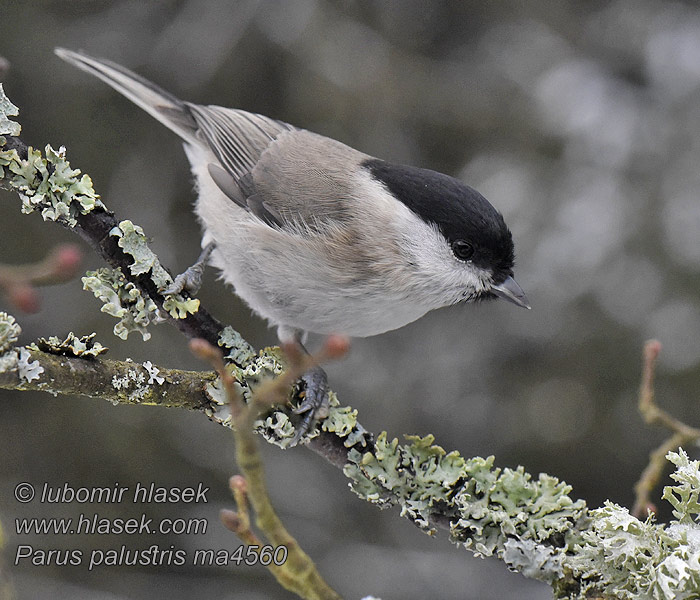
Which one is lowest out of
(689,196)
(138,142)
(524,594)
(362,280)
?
(524,594)

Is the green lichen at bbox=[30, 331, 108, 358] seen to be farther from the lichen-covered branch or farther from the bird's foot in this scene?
the bird's foot

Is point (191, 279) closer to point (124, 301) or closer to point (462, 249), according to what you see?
point (124, 301)

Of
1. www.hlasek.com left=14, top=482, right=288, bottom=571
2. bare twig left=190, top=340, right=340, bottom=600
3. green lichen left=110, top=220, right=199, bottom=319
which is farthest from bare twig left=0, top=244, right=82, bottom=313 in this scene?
www.hlasek.com left=14, top=482, right=288, bottom=571

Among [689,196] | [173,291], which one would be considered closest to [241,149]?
[173,291]

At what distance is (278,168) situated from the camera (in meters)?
2.45

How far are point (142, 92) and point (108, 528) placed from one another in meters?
1.62

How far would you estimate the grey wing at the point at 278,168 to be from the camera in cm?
226

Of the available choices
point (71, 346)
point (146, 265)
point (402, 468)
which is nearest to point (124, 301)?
point (146, 265)

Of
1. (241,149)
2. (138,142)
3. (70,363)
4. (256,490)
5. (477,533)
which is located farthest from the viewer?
(138,142)

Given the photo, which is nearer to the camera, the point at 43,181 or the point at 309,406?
the point at 43,181

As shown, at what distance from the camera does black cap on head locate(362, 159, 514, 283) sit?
6.73ft

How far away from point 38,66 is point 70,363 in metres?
2.42

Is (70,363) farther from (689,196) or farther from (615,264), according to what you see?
(689,196)

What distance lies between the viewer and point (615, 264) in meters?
3.31
